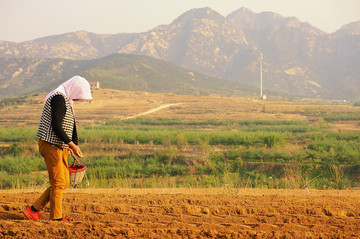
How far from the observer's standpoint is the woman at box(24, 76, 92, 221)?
5402mm

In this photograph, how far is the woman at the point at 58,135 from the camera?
A: 540cm

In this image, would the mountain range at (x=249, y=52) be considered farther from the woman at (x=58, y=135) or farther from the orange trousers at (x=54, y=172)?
the orange trousers at (x=54, y=172)

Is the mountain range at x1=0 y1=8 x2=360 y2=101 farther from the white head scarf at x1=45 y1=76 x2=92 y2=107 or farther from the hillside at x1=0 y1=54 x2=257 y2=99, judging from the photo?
the white head scarf at x1=45 y1=76 x2=92 y2=107

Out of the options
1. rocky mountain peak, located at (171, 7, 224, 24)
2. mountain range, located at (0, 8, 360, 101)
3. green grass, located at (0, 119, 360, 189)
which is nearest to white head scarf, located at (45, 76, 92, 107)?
green grass, located at (0, 119, 360, 189)

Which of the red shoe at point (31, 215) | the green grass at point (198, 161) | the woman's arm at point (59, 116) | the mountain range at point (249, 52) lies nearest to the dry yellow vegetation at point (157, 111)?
the green grass at point (198, 161)

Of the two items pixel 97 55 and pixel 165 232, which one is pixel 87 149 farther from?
pixel 97 55

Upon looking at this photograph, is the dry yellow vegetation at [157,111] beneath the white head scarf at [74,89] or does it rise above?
beneath

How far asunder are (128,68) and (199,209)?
9983 centimetres

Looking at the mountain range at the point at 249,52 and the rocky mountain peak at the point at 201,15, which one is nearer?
the mountain range at the point at 249,52

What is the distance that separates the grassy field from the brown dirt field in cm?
259

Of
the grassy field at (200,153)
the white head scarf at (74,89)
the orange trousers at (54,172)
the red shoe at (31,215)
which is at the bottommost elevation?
the grassy field at (200,153)

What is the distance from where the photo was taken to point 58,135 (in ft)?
17.6

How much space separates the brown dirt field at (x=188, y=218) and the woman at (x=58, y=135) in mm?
492

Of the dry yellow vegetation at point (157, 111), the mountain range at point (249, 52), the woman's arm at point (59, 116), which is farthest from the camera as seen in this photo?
the mountain range at point (249, 52)
